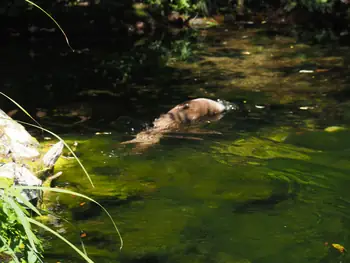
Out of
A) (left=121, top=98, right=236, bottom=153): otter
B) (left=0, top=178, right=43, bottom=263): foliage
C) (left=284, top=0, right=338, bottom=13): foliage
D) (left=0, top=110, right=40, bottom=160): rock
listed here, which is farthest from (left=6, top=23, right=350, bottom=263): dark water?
(left=284, top=0, right=338, bottom=13): foliage

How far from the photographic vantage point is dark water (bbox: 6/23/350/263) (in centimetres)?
382

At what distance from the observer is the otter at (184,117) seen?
21.7 ft

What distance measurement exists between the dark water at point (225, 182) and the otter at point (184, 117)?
0.22 m

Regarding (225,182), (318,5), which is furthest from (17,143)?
(318,5)

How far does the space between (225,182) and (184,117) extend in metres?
2.44

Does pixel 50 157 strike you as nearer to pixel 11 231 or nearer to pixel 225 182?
pixel 225 182

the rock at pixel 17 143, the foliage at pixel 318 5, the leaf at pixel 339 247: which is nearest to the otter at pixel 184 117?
the rock at pixel 17 143

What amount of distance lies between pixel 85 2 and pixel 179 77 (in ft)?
28.2

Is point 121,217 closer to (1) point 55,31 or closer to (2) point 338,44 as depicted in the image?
(2) point 338,44

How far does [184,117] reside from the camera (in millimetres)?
7293

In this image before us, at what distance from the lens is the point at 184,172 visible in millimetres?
5223

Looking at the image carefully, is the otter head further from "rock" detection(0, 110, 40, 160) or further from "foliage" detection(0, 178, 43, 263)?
"foliage" detection(0, 178, 43, 263)

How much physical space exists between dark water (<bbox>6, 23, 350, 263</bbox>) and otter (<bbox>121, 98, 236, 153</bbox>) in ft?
0.71

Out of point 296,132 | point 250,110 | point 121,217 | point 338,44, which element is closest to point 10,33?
point 338,44
